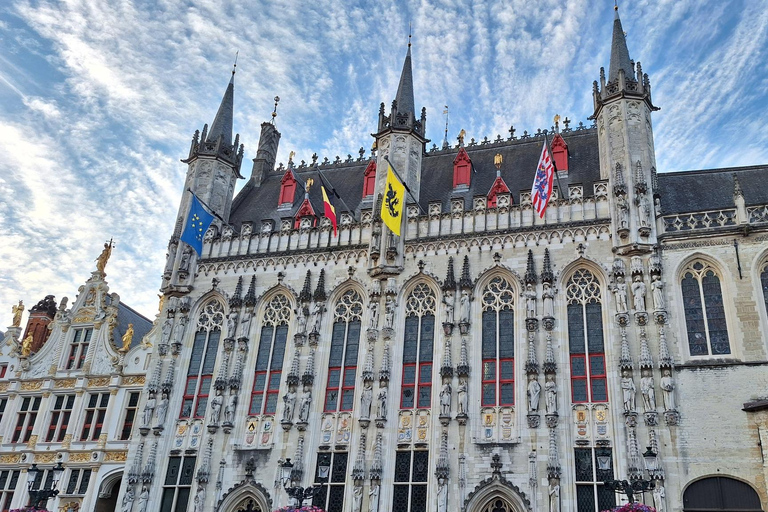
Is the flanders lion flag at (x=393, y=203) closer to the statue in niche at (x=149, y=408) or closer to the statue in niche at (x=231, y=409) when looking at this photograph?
the statue in niche at (x=231, y=409)

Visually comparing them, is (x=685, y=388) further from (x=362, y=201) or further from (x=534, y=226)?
(x=362, y=201)

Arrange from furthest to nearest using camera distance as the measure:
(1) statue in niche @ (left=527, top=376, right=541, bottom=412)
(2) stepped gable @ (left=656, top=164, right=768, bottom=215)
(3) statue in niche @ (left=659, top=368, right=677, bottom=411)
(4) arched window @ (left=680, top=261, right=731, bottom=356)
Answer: (2) stepped gable @ (left=656, top=164, right=768, bottom=215) → (1) statue in niche @ (left=527, top=376, right=541, bottom=412) → (4) arched window @ (left=680, top=261, right=731, bottom=356) → (3) statue in niche @ (left=659, top=368, right=677, bottom=411)

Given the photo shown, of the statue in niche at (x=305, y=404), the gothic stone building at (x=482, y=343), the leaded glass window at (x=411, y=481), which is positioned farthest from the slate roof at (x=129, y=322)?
the leaded glass window at (x=411, y=481)

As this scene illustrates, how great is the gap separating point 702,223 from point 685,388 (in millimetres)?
6557

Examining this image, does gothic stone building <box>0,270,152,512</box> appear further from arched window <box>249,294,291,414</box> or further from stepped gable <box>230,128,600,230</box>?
stepped gable <box>230,128,600,230</box>

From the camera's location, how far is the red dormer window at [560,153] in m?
31.9

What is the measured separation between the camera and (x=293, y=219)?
107 feet

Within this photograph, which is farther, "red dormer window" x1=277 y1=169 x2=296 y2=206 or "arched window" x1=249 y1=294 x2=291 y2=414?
"red dormer window" x1=277 y1=169 x2=296 y2=206

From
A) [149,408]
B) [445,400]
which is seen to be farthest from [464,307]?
[149,408]

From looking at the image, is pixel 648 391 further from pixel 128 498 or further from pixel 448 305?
pixel 128 498

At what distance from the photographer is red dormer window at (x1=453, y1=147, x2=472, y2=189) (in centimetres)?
3319

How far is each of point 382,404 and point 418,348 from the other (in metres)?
2.73

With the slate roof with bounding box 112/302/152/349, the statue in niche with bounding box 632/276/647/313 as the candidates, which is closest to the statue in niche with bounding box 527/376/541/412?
the statue in niche with bounding box 632/276/647/313

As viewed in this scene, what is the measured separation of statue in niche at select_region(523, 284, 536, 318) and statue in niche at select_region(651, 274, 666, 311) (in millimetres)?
4288
